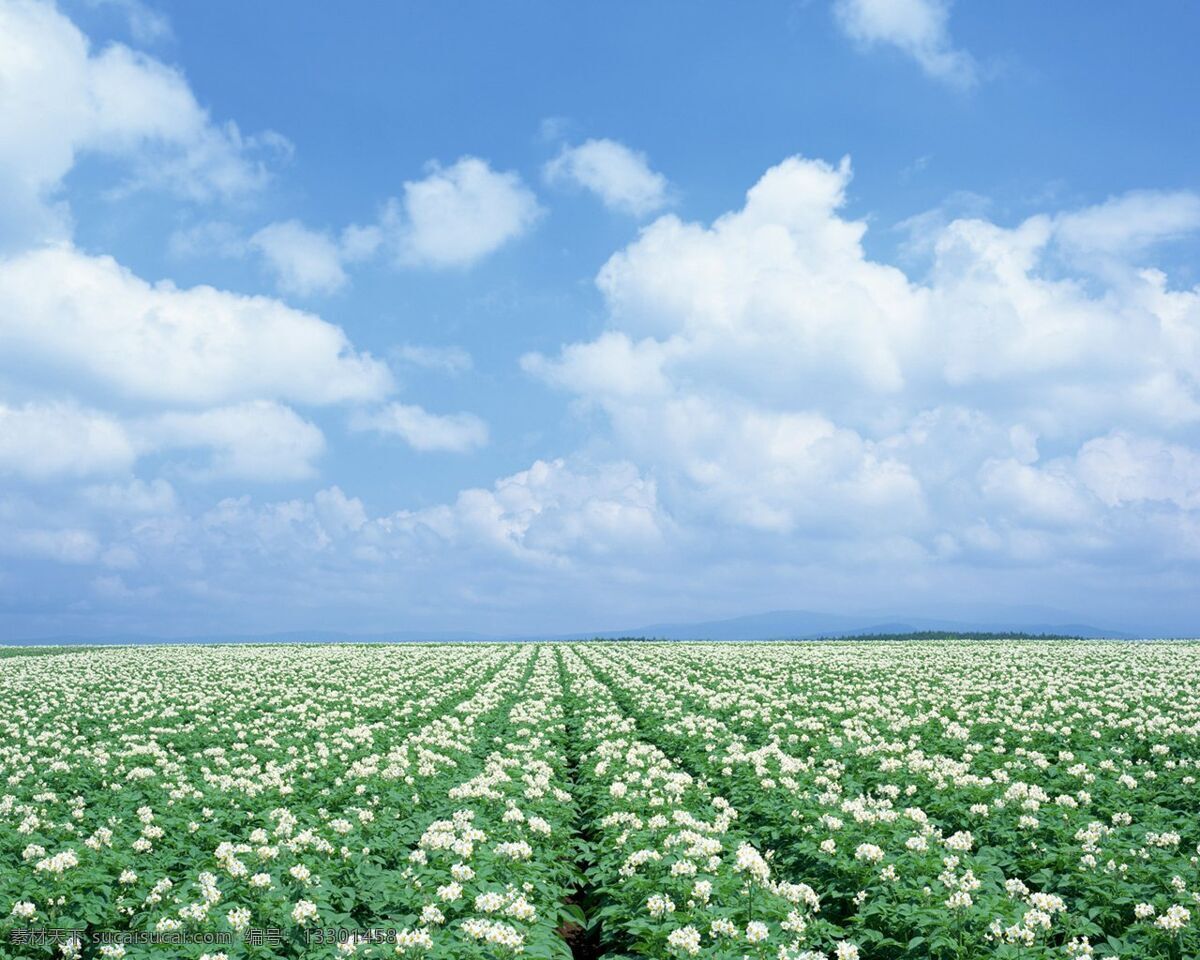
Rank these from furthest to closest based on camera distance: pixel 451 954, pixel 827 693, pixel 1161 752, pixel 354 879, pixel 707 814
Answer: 1. pixel 827 693
2. pixel 1161 752
3. pixel 707 814
4. pixel 354 879
5. pixel 451 954

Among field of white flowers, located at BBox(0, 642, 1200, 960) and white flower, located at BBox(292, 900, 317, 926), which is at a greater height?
white flower, located at BBox(292, 900, 317, 926)

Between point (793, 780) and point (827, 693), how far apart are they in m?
13.6

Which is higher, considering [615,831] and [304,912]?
[304,912]

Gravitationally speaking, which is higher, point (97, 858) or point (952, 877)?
point (952, 877)

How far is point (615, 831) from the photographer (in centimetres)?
1023

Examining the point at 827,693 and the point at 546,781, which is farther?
the point at 827,693

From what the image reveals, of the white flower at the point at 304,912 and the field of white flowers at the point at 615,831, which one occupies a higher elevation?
the white flower at the point at 304,912

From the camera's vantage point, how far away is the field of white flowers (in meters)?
7.09

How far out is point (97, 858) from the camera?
9.32m

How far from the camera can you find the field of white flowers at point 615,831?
709 centimetres

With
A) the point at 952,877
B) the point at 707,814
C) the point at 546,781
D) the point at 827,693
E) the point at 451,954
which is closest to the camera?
the point at 451,954

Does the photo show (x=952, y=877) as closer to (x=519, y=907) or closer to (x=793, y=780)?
(x=519, y=907)

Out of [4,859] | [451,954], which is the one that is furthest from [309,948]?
[4,859]

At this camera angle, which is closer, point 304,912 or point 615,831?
point 304,912
